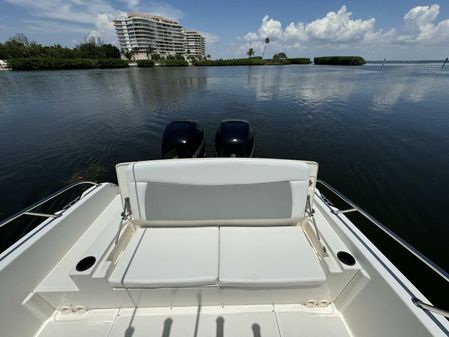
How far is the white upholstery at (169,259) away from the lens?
1.59m

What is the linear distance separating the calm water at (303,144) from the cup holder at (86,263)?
336cm

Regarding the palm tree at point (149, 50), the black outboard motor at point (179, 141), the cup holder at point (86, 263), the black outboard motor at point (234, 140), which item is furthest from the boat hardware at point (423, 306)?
the palm tree at point (149, 50)

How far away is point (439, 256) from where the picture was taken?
9.62 ft

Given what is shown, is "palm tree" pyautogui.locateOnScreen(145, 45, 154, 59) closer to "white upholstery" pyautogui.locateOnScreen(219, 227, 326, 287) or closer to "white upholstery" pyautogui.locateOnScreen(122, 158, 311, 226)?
"white upholstery" pyautogui.locateOnScreen(122, 158, 311, 226)

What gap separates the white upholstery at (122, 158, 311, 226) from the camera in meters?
1.83

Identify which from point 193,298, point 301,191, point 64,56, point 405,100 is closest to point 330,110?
point 405,100

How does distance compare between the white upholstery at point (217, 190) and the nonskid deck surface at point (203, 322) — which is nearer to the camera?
the nonskid deck surface at point (203, 322)

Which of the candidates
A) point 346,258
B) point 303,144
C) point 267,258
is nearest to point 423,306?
point 346,258

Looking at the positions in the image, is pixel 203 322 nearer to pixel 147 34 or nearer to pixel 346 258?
pixel 346 258

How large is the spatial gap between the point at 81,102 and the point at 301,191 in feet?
43.1

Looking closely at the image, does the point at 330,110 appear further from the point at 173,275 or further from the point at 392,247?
the point at 173,275

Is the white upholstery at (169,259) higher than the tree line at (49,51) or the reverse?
the reverse

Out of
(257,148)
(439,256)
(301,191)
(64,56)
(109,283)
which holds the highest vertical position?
(64,56)

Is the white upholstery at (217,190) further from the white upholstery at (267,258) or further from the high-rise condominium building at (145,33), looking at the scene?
the high-rise condominium building at (145,33)
